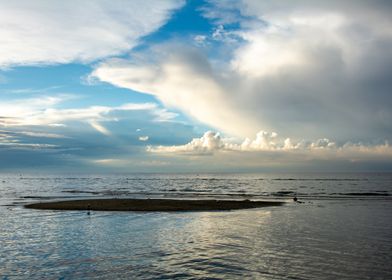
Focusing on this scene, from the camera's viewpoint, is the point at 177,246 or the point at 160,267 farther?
the point at 177,246

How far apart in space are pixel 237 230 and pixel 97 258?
1437 cm

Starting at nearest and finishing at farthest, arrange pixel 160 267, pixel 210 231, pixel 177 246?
pixel 160 267 < pixel 177 246 < pixel 210 231

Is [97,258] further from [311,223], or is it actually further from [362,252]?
[311,223]

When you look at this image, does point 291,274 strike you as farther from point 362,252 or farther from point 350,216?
point 350,216

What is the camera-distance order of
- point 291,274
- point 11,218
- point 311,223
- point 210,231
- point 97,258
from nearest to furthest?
1. point 291,274
2. point 97,258
3. point 210,231
4. point 311,223
5. point 11,218

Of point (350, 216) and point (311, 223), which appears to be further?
point (350, 216)

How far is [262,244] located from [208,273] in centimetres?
839

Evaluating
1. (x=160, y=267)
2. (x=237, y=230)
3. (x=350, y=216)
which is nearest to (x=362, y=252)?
(x=237, y=230)

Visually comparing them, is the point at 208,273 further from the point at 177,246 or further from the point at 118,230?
the point at 118,230

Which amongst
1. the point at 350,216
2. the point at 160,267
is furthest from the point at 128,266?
the point at 350,216

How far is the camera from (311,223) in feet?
123

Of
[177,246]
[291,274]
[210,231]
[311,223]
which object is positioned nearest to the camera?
[291,274]

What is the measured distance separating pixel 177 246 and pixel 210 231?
681 centimetres

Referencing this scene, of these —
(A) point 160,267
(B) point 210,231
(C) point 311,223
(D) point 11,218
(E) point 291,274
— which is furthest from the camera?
(D) point 11,218
